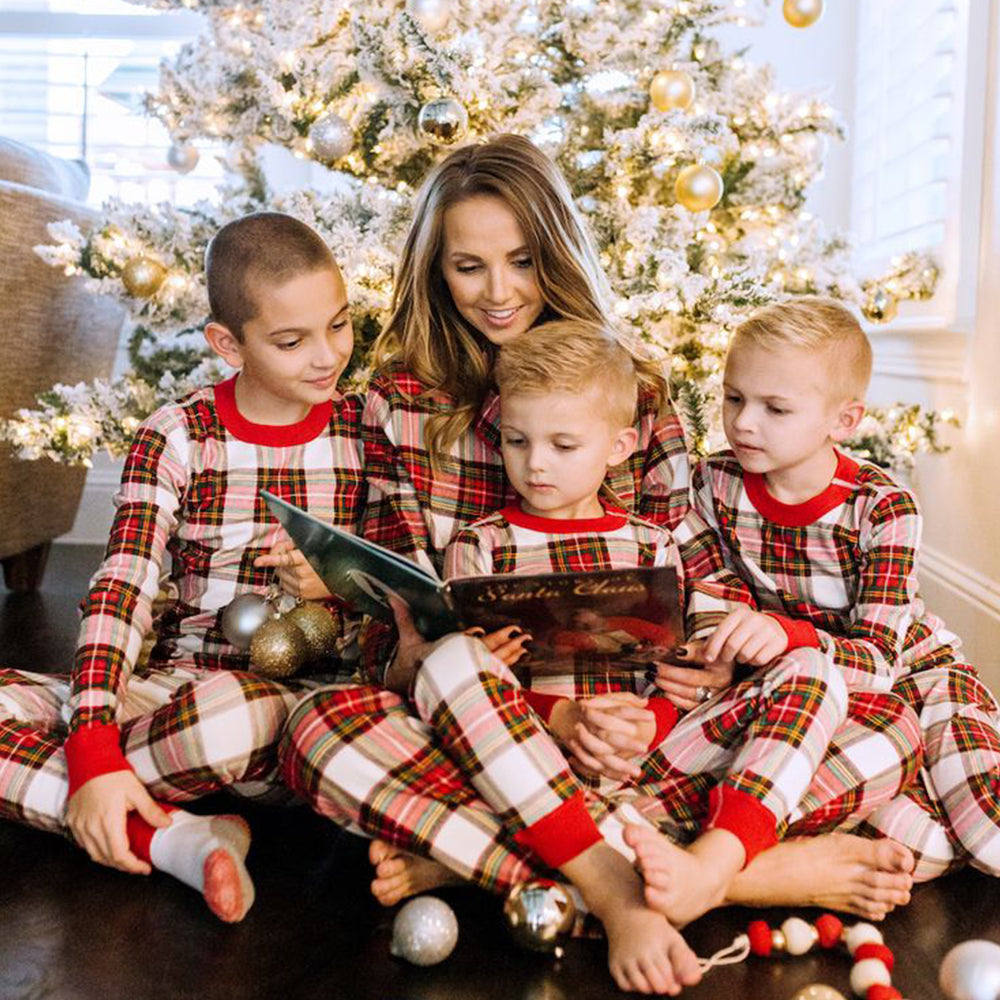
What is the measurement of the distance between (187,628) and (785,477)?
0.79 m

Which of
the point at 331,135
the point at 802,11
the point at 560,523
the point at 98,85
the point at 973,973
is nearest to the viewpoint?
the point at 973,973

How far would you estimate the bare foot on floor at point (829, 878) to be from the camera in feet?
4.11

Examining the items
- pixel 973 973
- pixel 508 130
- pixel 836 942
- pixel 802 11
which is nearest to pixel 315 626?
pixel 836 942

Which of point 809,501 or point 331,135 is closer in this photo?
point 809,501

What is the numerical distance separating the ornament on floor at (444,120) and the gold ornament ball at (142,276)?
1.74 feet

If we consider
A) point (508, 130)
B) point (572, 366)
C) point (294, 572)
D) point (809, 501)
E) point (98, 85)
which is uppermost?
point (98, 85)

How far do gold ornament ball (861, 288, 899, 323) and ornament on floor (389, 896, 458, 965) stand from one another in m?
1.66

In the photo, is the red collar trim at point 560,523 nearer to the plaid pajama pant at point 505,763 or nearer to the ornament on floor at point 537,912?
the plaid pajama pant at point 505,763

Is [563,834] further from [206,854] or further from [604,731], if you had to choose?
[206,854]

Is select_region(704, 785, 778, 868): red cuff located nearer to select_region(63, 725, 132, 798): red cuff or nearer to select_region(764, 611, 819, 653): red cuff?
select_region(764, 611, 819, 653): red cuff

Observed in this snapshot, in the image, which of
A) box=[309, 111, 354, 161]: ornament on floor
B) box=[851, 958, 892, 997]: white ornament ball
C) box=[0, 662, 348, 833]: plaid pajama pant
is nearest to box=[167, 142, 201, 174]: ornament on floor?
box=[309, 111, 354, 161]: ornament on floor

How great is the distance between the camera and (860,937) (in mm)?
1179

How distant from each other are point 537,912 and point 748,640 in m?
0.39

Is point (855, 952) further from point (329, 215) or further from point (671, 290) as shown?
point (329, 215)
